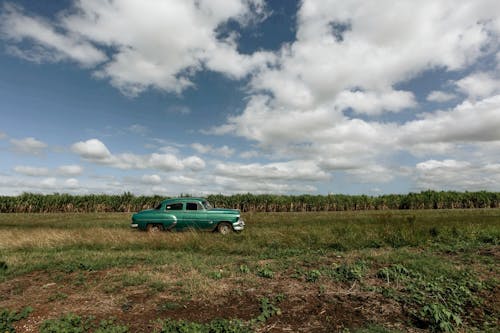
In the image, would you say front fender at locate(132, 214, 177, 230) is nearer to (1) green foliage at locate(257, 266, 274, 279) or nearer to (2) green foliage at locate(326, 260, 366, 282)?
(1) green foliage at locate(257, 266, 274, 279)

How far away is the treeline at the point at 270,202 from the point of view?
38.9m

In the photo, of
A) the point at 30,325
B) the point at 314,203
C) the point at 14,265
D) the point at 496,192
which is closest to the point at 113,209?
the point at 314,203

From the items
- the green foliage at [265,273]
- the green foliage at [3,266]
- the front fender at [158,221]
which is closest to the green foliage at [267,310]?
the green foliage at [265,273]

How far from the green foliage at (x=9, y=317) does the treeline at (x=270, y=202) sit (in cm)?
3534

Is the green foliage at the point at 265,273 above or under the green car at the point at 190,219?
under

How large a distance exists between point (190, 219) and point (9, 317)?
957 cm

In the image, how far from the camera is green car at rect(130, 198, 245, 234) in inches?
550

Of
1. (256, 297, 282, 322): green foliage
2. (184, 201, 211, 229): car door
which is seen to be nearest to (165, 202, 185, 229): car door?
(184, 201, 211, 229): car door

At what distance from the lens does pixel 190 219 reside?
46.0 feet

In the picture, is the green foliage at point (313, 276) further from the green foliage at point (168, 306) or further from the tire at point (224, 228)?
the tire at point (224, 228)

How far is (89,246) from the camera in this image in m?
10.5

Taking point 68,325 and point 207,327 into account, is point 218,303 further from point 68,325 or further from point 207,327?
point 68,325

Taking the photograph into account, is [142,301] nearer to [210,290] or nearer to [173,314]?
[173,314]

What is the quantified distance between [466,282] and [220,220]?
10218 millimetres
